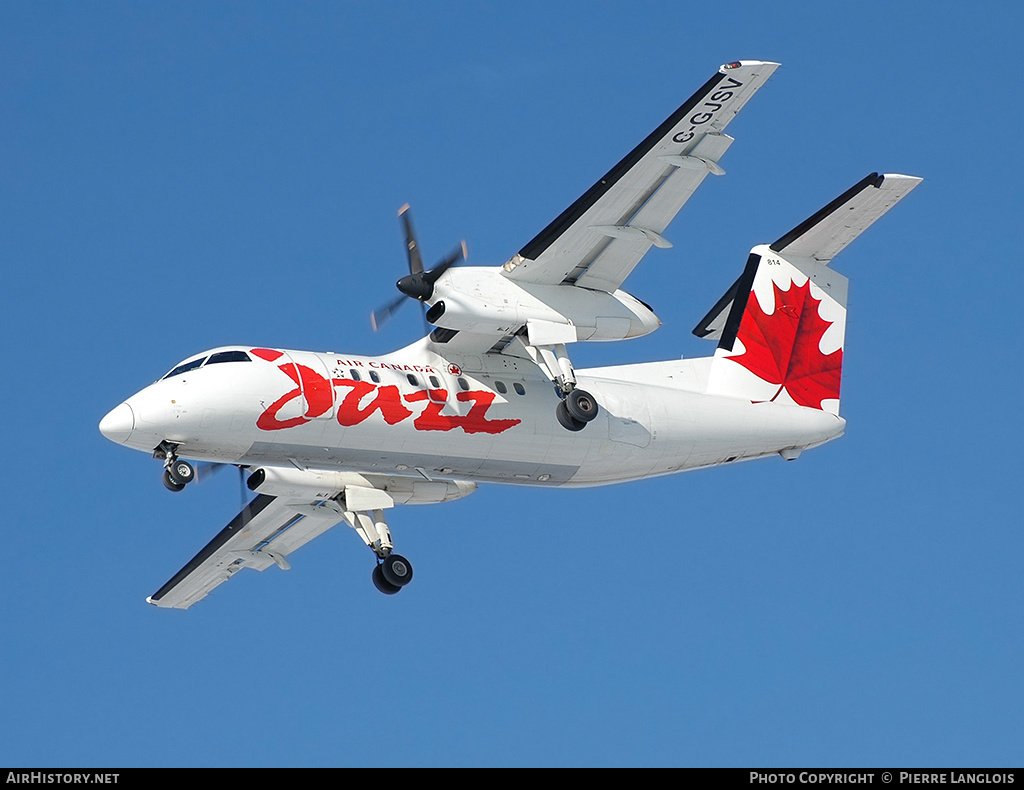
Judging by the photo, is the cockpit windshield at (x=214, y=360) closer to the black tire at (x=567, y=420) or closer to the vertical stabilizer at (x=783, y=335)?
the black tire at (x=567, y=420)

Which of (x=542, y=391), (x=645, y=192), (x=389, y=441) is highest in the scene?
(x=645, y=192)

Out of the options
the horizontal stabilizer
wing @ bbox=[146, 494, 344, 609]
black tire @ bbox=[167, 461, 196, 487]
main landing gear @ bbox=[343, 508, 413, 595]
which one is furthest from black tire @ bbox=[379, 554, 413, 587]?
the horizontal stabilizer

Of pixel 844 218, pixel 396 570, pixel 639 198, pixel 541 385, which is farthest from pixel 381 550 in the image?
pixel 844 218

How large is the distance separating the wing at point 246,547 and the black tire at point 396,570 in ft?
7.34

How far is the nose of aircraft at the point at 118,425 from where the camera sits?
1477cm

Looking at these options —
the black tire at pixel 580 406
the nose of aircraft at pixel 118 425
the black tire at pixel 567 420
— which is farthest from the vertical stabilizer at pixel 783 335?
the nose of aircraft at pixel 118 425

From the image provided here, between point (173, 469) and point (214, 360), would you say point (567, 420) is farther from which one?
point (173, 469)

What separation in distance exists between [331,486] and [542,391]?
2.98m

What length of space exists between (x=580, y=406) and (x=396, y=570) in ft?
9.84

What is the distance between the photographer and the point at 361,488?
17.8 metres

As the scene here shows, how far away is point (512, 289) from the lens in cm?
1684
